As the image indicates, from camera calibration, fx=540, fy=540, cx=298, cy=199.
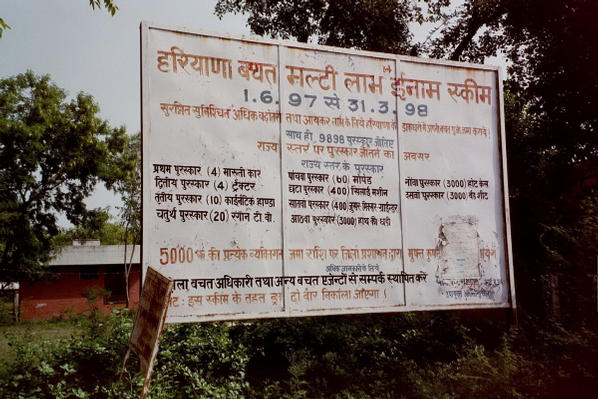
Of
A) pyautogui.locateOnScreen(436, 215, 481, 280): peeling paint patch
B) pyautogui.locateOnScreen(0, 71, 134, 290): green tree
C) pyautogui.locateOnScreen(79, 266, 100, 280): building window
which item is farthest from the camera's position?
pyautogui.locateOnScreen(79, 266, 100, 280): building window

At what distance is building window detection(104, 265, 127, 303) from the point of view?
103ft

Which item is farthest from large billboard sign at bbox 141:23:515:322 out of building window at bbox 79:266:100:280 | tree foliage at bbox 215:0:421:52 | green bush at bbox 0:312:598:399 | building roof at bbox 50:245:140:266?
building window at bbox 79:266:100:280

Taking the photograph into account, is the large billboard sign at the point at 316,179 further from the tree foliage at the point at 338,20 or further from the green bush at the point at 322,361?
the tree foliage at the point at 338,20

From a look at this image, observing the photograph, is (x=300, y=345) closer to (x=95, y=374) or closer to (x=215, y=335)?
(x=215, y=335)

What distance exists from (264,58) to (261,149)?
953mm

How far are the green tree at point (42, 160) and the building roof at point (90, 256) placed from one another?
18.5 ft

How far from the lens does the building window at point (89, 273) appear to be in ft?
99.2

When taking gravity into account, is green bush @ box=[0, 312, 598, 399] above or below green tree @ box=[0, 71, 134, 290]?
below

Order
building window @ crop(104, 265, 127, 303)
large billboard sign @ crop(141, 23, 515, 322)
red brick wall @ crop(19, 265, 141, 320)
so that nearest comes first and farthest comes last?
large billboard sign @ crop(141, 23, 515, 322), red brick wall @ crop(19, 265, 141, 320), building window @ crop(104, 265, 127, 303)

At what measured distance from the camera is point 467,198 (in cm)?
627

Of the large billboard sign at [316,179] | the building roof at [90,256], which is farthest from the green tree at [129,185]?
the large billboard sign at [316,179]

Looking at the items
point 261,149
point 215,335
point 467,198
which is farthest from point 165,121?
point 467,198

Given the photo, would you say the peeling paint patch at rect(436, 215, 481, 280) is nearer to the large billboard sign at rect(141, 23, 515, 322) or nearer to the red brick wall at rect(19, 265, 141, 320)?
the large billboard sign at rect(141, 23, 515, 322)

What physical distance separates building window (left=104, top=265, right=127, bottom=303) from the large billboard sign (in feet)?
92.3
